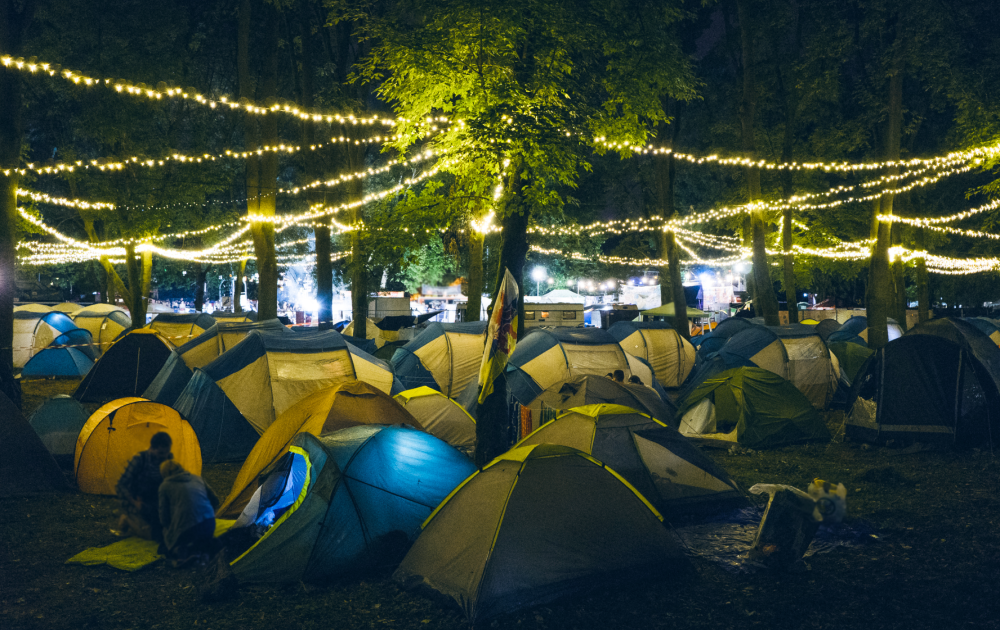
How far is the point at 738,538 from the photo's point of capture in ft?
21.7

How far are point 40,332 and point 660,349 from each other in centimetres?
2090

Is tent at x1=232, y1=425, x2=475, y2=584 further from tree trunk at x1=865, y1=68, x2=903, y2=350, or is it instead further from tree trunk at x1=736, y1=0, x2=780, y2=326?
tree trunk at x1=865, y1=68, x2=903, y2=350

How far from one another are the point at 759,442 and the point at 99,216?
24.9 metres

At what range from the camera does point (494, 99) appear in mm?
8430

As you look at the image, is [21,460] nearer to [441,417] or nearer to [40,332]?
[441,417]

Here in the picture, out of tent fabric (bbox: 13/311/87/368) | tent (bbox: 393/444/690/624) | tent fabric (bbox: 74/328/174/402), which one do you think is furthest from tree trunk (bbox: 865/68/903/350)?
tent fabric (bbox: 13/311/87/368)

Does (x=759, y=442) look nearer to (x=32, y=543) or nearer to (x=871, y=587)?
(x=871, y=587)

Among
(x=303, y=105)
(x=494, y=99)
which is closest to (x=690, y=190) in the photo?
(x=303, y=105)

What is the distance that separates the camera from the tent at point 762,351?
15116 millimetres

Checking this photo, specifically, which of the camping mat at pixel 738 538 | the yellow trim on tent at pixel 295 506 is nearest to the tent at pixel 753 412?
the camping mat at pixel 738 538

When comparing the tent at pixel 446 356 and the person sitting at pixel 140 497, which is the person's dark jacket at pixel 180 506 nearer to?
the person sitting at pixel 140 497

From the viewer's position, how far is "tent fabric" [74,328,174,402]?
50.5ft

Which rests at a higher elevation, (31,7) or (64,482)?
(31,7)

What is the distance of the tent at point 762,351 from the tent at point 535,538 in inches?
388
